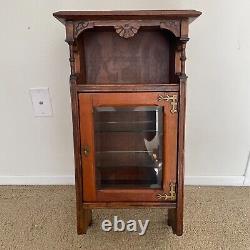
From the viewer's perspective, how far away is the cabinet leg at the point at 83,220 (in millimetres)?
1145

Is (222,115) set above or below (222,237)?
above

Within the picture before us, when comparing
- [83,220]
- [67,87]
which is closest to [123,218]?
[83,220]

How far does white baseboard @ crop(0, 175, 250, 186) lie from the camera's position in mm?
1509

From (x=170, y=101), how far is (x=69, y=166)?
69 centimetres

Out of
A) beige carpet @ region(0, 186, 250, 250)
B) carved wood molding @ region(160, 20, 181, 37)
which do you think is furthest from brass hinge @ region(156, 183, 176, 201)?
carved wood molding @ region(160, 20, 181, 37)

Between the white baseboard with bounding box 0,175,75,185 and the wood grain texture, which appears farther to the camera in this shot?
the white baseboard with bounding box 0,175,75,185

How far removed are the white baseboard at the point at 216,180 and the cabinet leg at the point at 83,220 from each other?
0.53 meters

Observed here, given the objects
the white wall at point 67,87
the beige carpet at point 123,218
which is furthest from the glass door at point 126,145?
the white wall at point 67,87

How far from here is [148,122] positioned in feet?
3.61

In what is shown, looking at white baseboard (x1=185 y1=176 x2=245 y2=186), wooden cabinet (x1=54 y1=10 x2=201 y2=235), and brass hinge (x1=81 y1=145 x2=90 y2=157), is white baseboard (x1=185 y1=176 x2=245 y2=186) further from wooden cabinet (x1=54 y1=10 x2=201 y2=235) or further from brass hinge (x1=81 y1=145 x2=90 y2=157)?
brass hinge (x1=81 y1=145 x2=90 y2=157)

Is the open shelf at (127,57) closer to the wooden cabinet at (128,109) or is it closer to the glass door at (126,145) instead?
the wooden cabinet at (128,109)

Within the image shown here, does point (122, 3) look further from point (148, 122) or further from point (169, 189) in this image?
point (169, 189)

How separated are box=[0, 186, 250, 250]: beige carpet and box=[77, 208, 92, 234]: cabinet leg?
0.03m

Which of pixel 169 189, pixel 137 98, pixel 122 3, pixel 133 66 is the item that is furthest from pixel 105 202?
pixel 122 3
